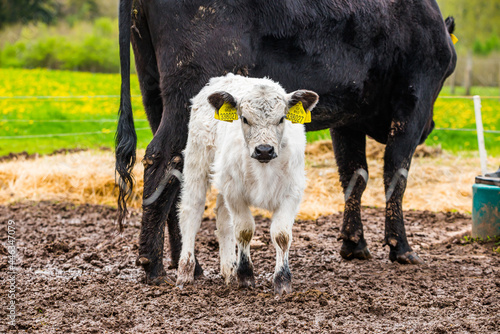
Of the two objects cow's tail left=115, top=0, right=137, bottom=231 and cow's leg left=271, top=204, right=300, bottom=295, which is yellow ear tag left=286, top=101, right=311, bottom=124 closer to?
cow's leg left=271, top=204, right=300, bottom=295

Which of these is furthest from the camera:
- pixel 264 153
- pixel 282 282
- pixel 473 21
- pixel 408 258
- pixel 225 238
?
pixel 473 21

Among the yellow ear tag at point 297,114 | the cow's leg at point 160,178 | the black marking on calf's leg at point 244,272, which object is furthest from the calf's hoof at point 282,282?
the yellow ear tag at point 297,114

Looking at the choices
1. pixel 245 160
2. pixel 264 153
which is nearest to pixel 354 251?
pixel 245 160

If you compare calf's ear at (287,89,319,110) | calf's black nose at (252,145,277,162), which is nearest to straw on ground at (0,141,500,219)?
calf's ear at (287,89,319,110)

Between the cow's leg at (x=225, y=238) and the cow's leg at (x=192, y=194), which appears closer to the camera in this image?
the cow's leg at (x=192, y=194)

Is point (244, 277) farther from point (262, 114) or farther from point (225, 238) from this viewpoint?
point (262, 114)

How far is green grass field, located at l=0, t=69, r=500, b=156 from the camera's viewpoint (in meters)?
13.3

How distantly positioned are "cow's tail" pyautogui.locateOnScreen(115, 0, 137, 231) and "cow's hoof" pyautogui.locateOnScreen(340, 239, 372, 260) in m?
2.42

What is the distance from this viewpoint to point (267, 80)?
15.2 ft

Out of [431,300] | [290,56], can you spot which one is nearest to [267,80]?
[290,56]

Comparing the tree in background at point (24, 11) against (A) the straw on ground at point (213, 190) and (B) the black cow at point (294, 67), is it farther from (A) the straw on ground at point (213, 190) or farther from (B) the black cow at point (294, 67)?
(B) the black cow at point (294, 67)

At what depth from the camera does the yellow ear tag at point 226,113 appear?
429 centimetres

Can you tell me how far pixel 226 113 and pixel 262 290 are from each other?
147cm

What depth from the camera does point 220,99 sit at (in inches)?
168
